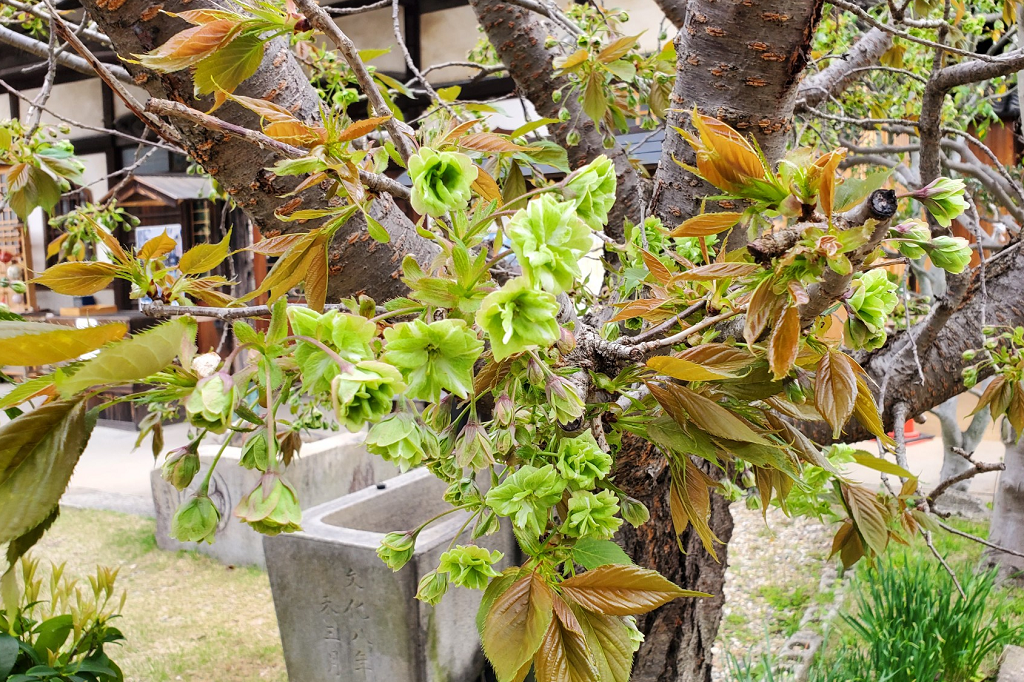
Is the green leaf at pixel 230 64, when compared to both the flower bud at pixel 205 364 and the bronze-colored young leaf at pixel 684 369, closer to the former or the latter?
the flower bud at pixel 205 364

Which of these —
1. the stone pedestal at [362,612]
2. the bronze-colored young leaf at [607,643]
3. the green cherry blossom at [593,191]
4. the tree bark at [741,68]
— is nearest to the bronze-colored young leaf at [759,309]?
the green cherry blossom at [593,191]

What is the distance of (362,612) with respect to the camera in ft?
7.43

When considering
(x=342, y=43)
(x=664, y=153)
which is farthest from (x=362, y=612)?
(x=342, y=43)

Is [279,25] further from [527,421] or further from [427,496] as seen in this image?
[427,496]

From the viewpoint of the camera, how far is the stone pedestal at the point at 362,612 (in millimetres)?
2215

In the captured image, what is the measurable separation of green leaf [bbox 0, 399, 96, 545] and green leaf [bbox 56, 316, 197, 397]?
0.05 metres

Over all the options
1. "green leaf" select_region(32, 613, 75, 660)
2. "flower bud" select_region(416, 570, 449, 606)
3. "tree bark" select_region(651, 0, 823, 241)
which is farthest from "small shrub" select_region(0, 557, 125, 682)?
"tree bark" select_region(651, 0, 823, 241)

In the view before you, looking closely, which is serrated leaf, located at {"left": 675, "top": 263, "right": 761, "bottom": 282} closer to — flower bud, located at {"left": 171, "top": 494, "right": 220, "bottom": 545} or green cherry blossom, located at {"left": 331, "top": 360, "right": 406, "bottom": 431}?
green cherry blossom, located at {"left": 331, "top": 360, "right": 406, "bottom": 431}

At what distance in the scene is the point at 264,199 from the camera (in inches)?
→ 37.9

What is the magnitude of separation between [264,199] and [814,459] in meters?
0.72

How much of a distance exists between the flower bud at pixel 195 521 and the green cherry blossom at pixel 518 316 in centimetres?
28

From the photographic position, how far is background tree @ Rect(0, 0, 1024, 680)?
0.55 meters

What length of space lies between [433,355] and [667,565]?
1031mm

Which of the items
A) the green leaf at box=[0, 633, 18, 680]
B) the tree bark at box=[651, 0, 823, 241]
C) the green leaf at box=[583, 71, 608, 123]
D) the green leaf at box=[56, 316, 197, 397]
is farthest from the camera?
the green leaf at box=[0, 633, 18, 680]
